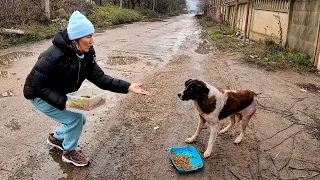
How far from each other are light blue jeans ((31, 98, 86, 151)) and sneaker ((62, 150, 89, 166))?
0.09 m

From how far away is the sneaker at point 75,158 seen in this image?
412 centimetres

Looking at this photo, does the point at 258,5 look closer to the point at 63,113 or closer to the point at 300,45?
the point at 300,45

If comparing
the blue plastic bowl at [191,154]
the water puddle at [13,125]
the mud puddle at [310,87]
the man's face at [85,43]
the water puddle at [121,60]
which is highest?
the man's face at [85,43]

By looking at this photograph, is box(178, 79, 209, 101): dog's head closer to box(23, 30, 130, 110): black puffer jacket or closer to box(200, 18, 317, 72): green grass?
box(23, 30, 130, 110): black puffer jacket

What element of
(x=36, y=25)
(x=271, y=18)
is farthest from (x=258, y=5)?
(x=36, y=25)

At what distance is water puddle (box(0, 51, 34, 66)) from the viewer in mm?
10164

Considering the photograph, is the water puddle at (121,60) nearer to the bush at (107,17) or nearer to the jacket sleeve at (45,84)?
the jacket sleeve at (45,84)

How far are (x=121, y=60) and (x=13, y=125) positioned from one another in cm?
591

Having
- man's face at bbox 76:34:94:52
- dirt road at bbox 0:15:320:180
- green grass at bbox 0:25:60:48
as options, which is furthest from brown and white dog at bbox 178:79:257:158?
green grass at bbox 0:25:60:48

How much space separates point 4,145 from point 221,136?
130 inches

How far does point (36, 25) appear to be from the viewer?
1722 centimetres

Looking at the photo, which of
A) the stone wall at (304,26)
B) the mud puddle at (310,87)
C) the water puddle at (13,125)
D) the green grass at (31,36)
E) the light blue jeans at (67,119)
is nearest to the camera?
the light blue jeans at (67,119)

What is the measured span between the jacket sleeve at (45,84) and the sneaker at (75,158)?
2.72ft

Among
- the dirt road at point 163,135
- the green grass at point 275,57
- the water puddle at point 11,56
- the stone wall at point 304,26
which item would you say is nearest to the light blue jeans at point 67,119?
the dirt road at point 163,135
